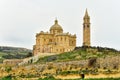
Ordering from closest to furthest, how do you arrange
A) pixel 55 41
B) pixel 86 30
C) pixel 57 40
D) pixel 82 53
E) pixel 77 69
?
1. pixel 77 69
2. pixel 82 53
3. pixel 57 40
4. pixel 55 41
5. pixel 86 30

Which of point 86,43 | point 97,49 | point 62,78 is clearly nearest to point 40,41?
point 86,43

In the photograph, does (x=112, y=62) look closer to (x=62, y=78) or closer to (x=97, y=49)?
(x=62, y=78)

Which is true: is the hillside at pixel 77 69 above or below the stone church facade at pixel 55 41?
below

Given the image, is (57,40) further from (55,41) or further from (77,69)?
(77,69)

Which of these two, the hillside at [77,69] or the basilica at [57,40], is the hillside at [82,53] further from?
the basilica at [57,40]

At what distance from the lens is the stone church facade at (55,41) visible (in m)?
104

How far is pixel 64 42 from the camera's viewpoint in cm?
10381

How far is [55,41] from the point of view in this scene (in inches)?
4129

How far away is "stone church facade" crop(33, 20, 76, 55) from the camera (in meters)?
104

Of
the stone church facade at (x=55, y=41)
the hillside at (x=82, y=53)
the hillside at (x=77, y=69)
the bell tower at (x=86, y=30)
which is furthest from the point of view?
the bell tower at (x=86, y=30)

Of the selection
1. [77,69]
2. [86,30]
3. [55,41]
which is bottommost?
[77,69]

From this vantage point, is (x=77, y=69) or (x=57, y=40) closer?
(x=77, y=69)

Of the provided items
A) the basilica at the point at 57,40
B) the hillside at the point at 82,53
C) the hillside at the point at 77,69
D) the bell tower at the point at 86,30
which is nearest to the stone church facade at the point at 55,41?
the basilica at the point at 57,40

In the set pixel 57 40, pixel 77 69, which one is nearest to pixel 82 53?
pixel 57 40
